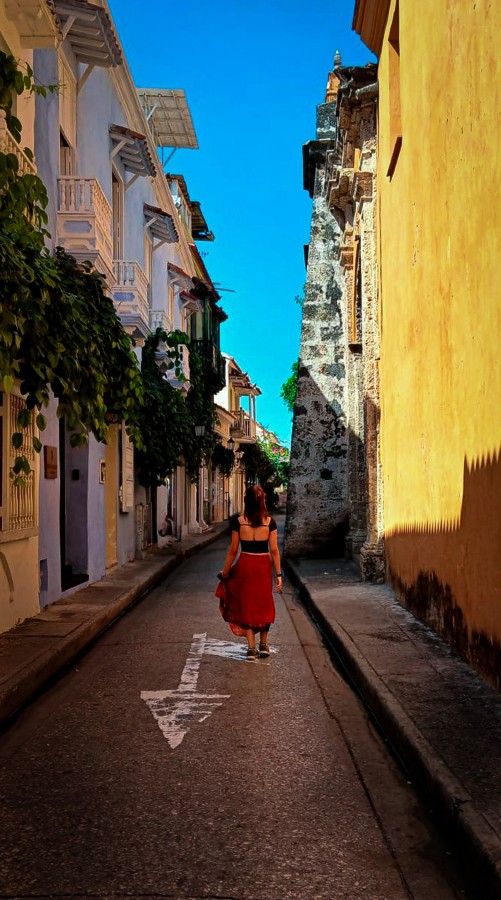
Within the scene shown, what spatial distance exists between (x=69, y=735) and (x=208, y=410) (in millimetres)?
25082

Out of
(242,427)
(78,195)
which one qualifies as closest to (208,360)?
(78,195)

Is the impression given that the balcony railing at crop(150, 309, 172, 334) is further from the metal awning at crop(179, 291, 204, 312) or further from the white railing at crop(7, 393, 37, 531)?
the white railing at crop(7, 393, 37, 531)

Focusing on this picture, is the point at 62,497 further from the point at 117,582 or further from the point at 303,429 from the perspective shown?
the point at 303,429

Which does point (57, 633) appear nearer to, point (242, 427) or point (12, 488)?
point (12, 488)

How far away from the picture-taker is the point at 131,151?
17094 millimetres

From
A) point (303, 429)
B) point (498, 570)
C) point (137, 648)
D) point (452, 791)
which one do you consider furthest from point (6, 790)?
point (303, 429)

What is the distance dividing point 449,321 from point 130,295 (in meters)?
9.91

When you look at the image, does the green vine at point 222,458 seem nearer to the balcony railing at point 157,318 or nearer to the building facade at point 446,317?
the balcony railing at point 157,318

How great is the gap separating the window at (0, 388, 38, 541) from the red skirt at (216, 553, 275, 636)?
229 cm

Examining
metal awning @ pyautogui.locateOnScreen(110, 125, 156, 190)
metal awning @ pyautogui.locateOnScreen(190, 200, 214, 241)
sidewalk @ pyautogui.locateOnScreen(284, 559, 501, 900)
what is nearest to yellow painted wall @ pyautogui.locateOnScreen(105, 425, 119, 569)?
metal awning @ pyautogui.locateOnScreen(110, 125, 156, 190)

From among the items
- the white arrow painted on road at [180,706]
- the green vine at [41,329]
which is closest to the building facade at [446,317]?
the white arrow painted on road at [180,706]

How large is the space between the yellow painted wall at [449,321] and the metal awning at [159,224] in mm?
10552

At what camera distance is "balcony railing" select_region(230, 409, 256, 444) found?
52.1 metres

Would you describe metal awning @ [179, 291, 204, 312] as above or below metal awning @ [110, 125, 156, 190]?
below
